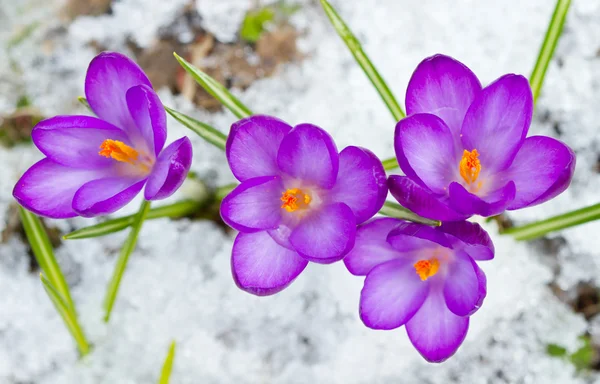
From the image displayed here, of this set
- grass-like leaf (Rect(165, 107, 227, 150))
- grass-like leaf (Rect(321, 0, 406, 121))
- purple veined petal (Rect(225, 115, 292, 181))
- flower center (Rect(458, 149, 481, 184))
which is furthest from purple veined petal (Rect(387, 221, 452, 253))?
grass-like leaf (Rect(165, 107, 227, 150))

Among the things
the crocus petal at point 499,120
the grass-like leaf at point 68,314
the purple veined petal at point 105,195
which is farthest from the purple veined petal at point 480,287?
the grass-like leaf at point 68,314

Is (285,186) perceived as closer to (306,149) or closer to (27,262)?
(306,149)

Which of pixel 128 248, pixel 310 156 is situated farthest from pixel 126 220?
pixel 310 156

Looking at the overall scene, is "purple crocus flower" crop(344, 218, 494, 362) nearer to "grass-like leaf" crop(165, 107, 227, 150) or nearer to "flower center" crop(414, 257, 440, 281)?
"flower center" crop(414, 257, 440, 281)

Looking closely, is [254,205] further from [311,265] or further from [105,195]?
[311,265]

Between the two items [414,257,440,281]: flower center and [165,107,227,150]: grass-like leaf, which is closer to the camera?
[414,257,440,281]: flower center

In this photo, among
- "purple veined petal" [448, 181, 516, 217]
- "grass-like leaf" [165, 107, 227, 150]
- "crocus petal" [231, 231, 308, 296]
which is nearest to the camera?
"purple veined petal" [448, 181, 516, 217]
